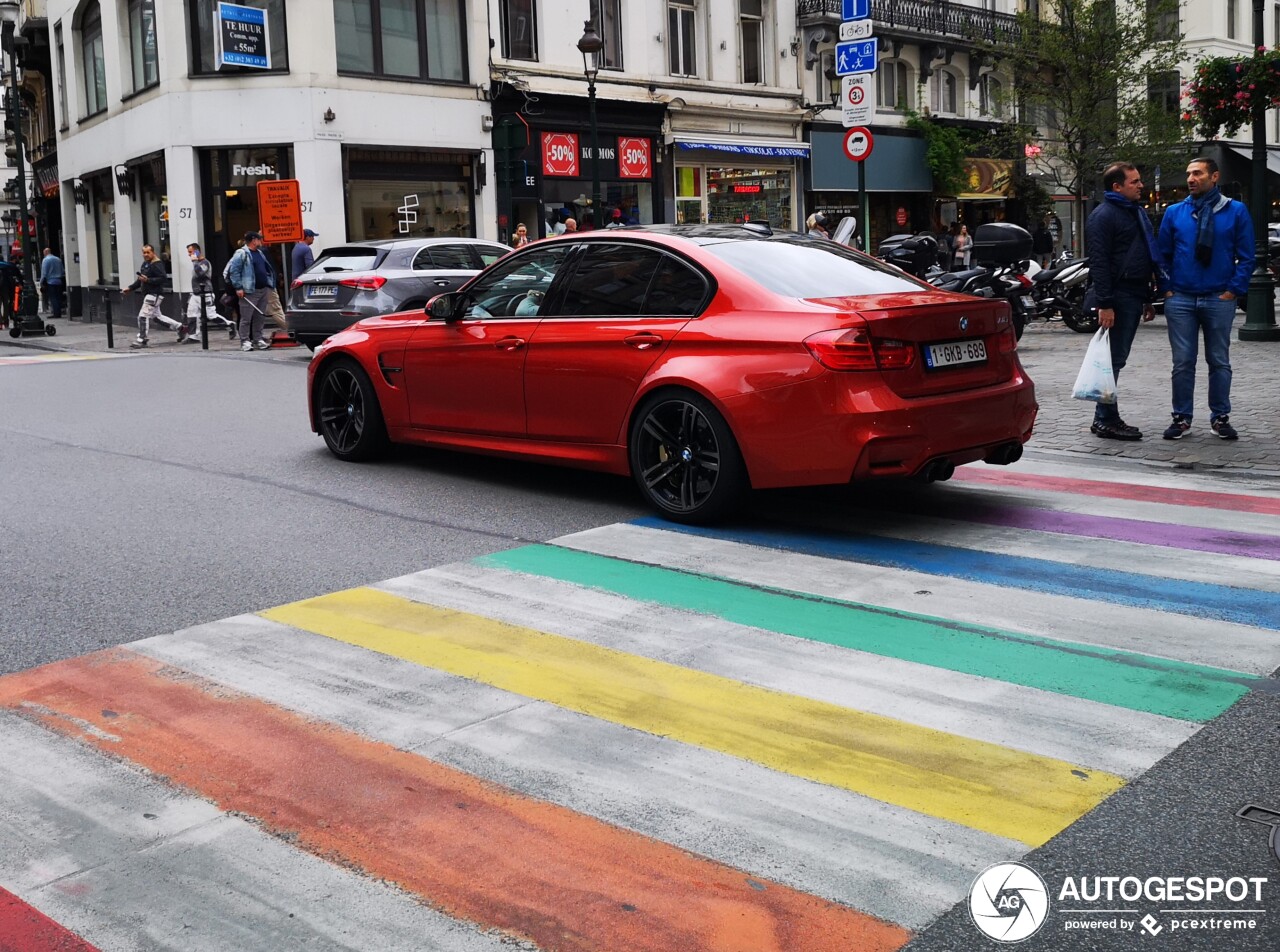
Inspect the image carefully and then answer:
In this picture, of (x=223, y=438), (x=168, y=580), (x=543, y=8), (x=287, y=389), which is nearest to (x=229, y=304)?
(x=543, y=8)

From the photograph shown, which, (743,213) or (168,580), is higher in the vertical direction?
(743,213)

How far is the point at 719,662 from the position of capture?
4.78 m

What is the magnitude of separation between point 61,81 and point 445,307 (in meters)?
31.0

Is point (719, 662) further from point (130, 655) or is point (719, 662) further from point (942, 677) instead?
point (130, 655)

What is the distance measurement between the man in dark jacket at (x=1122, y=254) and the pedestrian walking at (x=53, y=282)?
101 feet

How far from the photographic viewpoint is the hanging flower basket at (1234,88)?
15.9 meters

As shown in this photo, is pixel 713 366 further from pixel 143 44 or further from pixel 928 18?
pixel 928 18

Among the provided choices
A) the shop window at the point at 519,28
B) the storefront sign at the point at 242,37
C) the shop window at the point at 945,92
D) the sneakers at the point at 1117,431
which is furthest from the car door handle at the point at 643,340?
the shop window at the point at 945,92

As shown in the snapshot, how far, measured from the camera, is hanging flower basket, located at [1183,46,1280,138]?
1588cm

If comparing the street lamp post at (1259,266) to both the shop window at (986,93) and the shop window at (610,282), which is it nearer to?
the shop window at (610,282)

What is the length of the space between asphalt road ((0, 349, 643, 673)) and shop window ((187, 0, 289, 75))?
52.9 ft

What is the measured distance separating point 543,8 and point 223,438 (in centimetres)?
2086

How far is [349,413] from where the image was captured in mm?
9203

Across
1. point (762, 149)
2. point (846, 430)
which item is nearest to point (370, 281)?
point (846, 430)
